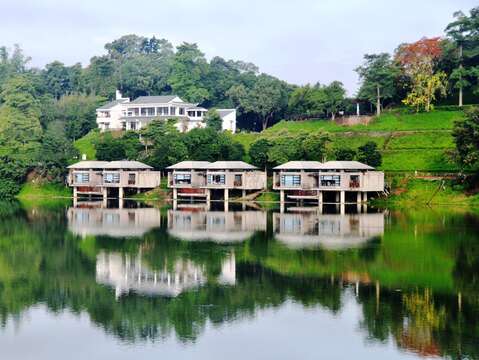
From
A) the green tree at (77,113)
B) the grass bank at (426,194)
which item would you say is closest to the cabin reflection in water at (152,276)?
the grass bank at (426,194)

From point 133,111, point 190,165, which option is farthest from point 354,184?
point 133,111

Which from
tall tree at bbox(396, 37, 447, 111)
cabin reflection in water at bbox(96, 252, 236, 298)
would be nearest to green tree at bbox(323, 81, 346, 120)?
tall tree at bbox(396, 37, 447, 111)

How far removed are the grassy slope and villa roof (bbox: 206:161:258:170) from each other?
8627mm

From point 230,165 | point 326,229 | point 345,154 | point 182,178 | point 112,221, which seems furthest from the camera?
point 182,178

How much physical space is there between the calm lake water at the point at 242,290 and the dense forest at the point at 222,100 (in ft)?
72.6

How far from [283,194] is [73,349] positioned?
42.8 metres

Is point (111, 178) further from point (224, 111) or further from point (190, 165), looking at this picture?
point (224, 111)

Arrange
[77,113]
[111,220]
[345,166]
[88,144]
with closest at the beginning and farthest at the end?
1. [111,220]
2. [345,166]
3. [88,144]
4. [77,113]

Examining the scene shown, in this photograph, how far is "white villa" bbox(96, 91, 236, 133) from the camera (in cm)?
8806

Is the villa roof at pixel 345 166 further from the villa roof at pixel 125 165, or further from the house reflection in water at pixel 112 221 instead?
the villa roof at pixel 125 165

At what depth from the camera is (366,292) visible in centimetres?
2872

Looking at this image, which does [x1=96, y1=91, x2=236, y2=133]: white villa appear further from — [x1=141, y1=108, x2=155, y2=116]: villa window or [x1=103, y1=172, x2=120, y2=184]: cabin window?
[x1=103, y1=172, x2=120, y2=184]: cabin window

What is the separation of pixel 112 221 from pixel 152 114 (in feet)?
132

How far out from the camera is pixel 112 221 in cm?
5194
